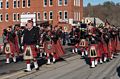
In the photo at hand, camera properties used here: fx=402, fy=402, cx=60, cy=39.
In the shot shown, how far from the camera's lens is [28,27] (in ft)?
49.4

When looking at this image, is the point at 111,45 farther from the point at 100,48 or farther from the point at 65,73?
the point at 65,73

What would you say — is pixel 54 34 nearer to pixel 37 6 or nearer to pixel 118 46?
pixel 118 46

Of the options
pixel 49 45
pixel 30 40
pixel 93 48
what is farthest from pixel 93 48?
pixel 30 40

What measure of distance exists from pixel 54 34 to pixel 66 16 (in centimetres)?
5493

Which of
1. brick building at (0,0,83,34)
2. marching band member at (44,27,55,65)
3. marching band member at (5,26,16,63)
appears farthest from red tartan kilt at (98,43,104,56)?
brick building at (0,0,83,34)

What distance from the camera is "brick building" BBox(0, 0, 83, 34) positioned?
243 feet

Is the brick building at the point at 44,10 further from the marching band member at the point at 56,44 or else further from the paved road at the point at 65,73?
the paved road at the point at 65,73

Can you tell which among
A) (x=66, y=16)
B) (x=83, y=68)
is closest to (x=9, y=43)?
(x=83, y=68)

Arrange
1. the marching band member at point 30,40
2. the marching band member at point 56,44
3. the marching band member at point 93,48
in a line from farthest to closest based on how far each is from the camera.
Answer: the marching band member at point 56,44
the marching band member at point 93,48
the marching band member at point 30,40

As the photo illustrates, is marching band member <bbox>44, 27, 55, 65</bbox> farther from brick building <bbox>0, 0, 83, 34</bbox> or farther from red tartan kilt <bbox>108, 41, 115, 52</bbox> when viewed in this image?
brick building <bbox>0, 0, 83, 34</bbox>

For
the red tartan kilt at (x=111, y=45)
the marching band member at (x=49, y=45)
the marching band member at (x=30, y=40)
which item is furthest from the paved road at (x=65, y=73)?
the red tartan kilt at (x=111, y=45)

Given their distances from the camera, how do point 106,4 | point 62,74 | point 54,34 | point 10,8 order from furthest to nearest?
point 106,4
point 10,8
point 54,34
point 62,74

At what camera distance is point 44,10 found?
76.8 m

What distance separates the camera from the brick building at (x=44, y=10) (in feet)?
243
